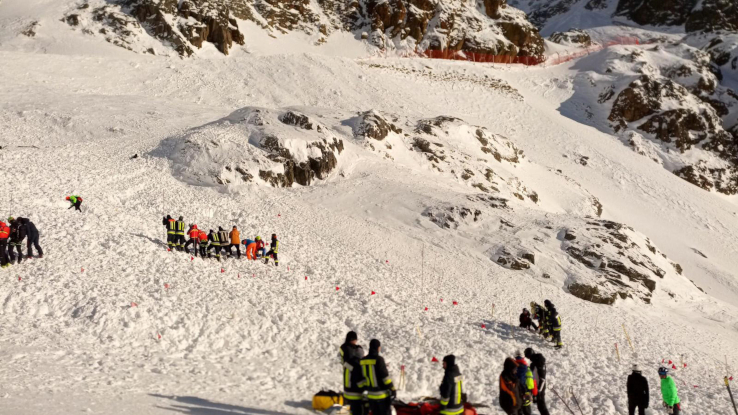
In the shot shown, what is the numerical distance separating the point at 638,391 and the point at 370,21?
68.9m

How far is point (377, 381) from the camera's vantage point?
8.27 m

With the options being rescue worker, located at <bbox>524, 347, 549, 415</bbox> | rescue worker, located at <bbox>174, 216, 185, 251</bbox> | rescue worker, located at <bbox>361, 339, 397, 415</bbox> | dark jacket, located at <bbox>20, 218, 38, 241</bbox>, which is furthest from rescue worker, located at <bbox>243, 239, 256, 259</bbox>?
rescue worker, located at <bbox>361, 339, 397, 415</bbox>

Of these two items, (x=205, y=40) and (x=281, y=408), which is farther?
(x=205, y=40)

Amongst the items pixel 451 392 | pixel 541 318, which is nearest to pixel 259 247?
A: pixel 541 318

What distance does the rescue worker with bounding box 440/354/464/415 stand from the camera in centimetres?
831

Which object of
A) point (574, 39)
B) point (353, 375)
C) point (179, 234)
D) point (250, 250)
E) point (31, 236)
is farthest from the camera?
point (574, 39)

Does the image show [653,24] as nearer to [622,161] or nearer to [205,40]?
[622,161]

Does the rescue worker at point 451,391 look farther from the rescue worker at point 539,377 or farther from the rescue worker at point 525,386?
the rescue worker at point 539,377

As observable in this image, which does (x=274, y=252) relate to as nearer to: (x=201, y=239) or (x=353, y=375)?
(x=201, y=239)

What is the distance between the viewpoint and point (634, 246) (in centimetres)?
2861

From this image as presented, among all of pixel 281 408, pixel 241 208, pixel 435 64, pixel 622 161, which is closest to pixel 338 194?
pixel 241 208

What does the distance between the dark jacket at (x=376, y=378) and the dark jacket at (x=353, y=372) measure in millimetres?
182

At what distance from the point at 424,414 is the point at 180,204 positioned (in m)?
19.1

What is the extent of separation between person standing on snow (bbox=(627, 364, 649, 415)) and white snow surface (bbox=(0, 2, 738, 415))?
4.32ft
